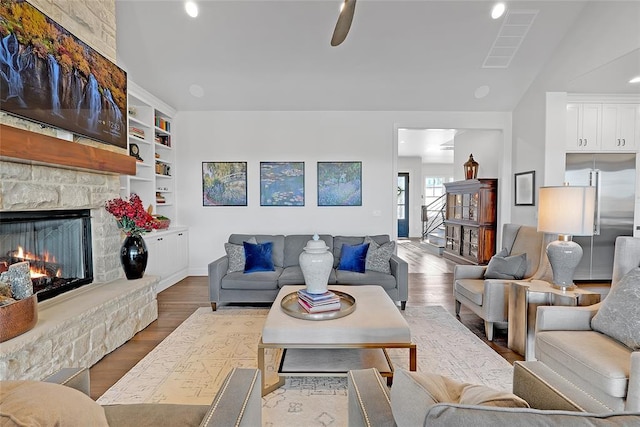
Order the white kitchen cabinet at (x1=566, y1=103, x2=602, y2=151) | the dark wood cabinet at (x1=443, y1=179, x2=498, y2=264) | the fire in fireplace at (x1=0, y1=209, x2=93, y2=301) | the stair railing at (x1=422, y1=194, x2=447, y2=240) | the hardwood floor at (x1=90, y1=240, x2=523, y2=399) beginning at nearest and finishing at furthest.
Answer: the fire in fireplace at (x1=0, y1=209, x2=93, y2=301) < the hardwood floor at (x1=90, y1=240, x2=523, y2=399) < the white kitchen cabinet at (x1=566, y1=103, x2=602, y2=151) < the dark wood cabinet at (x1=443, y1=179, x2=498, y2=264) < the stair railing at (x1=422, y1=194, x2=447, y2=240)

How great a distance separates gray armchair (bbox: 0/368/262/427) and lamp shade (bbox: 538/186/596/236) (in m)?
2.52

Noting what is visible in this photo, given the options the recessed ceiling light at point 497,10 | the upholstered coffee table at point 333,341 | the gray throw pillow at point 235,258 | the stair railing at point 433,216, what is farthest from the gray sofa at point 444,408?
the stair railing at point 433,216

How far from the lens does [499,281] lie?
9.85 feet

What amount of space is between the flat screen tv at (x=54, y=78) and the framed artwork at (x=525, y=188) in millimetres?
5529

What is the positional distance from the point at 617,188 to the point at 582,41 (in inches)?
89.8

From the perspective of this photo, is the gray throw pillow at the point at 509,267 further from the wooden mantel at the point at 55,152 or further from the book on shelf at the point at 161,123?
the book on shelf at the point at 161,123

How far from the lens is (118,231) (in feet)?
11.1

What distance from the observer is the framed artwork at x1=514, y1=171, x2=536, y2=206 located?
16.0ft

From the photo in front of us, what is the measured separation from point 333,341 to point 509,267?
2.18m

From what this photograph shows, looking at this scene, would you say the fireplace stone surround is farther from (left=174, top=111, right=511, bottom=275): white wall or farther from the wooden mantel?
(left=174, top=111, right=511, bottom=275): white wall

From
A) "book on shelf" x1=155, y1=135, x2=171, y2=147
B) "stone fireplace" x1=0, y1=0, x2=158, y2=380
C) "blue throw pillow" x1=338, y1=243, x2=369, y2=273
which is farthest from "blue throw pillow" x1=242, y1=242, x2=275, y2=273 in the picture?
"book on shelf" x1=155, y1=135, x2=171, y2=147

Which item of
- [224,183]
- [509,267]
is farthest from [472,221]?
[224,183]

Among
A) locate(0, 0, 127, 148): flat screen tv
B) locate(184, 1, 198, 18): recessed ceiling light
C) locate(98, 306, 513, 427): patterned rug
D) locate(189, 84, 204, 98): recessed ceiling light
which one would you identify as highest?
locate(184, 1, 198, 18): recessed ceiling light

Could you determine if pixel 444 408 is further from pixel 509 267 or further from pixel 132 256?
pixel 132 256
